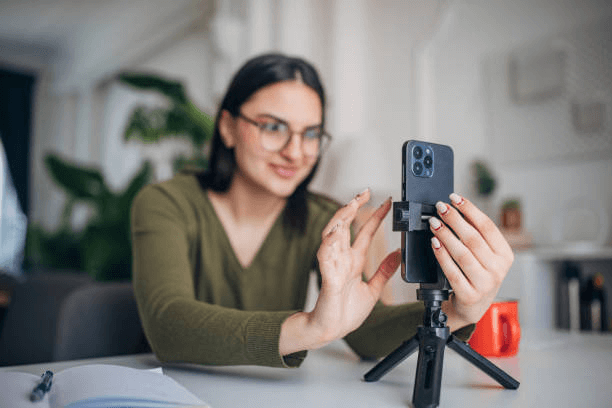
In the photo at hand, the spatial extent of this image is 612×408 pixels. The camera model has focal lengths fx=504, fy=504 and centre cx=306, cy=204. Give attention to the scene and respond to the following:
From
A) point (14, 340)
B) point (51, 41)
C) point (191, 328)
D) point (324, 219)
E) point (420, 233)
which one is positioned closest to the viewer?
point (420, 233)

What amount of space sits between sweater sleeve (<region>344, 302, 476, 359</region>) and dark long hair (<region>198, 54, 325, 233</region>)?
1.32 feet

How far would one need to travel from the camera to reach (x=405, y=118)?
304 centimetres

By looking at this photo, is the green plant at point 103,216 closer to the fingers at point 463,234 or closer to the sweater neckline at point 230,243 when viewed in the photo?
the sweater neckline at point 230,243

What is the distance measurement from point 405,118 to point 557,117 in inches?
32.8

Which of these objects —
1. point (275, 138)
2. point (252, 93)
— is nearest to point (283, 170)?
point (275, 138)

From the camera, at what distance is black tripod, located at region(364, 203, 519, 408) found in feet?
1.84

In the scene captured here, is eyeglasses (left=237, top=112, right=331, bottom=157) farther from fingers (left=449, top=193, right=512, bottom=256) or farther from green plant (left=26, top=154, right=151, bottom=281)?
green plant (left=26, top=154, right=151, bottom=281)

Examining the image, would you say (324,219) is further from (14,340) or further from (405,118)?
(405,118)

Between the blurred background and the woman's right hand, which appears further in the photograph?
the blurred background

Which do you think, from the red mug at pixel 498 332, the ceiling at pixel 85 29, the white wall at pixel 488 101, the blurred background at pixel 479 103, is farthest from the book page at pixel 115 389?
the ceiling at pixel 85 29

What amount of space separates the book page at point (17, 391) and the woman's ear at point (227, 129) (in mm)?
756

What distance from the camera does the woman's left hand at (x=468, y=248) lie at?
58cm

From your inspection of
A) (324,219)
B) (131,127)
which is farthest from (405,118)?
(324,219)

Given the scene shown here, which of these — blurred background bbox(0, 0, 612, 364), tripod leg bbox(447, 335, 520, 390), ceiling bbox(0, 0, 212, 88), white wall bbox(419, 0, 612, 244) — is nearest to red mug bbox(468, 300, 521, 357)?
tripod leg bbox(447, 335, 520, 390)
